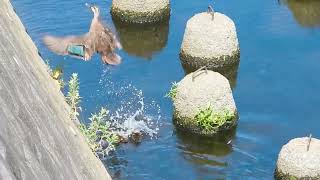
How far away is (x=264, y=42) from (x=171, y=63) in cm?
169

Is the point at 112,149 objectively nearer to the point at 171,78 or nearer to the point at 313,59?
the point at 171,78

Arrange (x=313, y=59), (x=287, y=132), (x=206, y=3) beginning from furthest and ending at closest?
(x=206, y=3)
(x=313, y=59)
(x=287, y=132)

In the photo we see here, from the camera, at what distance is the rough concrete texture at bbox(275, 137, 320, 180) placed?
317 inches

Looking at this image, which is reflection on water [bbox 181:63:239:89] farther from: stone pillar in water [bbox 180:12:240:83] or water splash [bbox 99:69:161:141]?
water splash [bbox 99:69:161:141]

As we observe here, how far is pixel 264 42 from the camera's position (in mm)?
11656

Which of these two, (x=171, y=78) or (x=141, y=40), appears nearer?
(x=171, y=78)

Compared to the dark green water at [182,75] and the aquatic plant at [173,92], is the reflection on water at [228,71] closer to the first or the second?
the dark green water at [182,75]

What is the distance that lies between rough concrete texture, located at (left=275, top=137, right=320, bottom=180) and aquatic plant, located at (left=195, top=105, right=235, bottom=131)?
131cm

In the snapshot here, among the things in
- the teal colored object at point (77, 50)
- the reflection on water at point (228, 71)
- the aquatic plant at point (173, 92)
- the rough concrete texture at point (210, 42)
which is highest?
the teal colored object at point (77, 50)

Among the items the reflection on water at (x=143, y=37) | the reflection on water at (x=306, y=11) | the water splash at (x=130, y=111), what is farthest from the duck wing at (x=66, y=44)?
the reflection on water at (x=306, y=11)

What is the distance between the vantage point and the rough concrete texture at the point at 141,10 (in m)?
12.4

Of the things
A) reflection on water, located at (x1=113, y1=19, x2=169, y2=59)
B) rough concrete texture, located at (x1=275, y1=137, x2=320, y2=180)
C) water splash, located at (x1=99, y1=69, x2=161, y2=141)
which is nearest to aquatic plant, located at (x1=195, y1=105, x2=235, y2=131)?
water splash, located at (x1=99, y1=69, x2=161, y2=141)

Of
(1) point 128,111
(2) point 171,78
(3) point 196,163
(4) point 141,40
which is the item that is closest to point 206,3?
(4) point 141,40

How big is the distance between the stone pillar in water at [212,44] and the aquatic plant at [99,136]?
2494 mm
